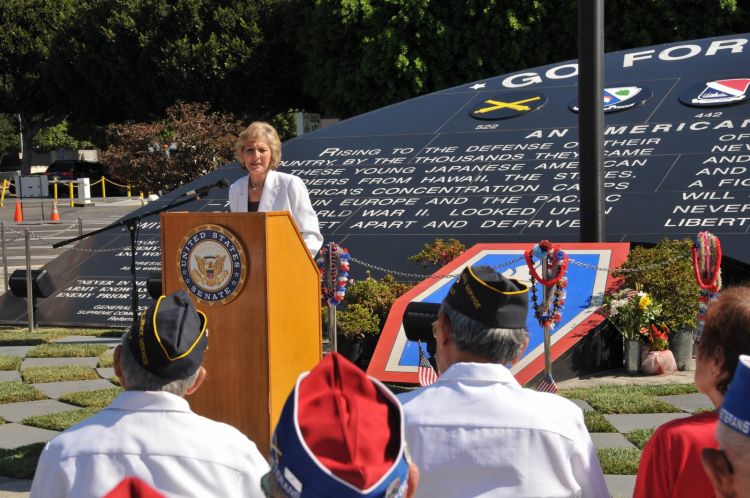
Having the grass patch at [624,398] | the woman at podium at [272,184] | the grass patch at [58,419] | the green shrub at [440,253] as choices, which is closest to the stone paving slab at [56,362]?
the grass patch at [58,419]

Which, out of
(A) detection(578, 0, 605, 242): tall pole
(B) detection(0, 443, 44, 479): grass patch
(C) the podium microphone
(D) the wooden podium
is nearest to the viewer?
(D) the wooden podium

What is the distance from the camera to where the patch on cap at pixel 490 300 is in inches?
105

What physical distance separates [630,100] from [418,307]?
6067 mm

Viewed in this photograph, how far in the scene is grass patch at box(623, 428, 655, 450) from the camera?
230 inches

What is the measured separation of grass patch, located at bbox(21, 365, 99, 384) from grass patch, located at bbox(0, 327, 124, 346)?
1.75m

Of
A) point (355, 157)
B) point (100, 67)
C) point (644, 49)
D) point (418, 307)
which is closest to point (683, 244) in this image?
point (418, 307)

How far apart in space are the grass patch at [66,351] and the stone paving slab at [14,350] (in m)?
0.08

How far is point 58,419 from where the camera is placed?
6.81 meters

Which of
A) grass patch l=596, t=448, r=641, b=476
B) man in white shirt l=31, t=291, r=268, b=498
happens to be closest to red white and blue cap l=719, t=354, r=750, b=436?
man in white shirt l=31, t=291, r=268, b=498

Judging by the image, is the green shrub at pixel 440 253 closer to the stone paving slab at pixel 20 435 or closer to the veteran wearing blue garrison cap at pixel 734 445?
the stone paving slab at pixel 20 435

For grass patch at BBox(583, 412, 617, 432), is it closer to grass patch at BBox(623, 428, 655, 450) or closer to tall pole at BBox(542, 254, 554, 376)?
grass patch at BBox(623, 428, 655, 450)

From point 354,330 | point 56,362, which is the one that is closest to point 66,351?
point 56,362

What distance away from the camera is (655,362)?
25.8ft

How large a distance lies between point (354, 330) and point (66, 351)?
113 inches
